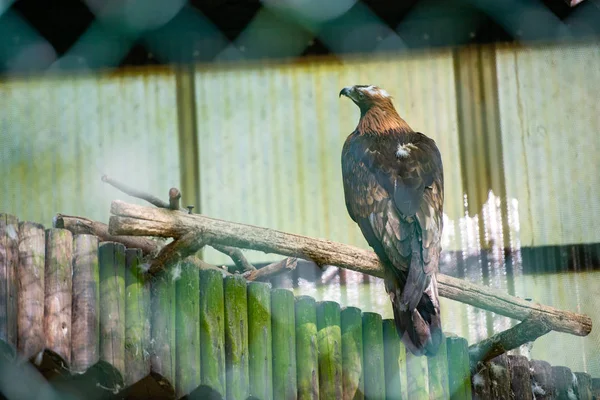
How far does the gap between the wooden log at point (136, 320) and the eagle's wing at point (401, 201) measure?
974mm

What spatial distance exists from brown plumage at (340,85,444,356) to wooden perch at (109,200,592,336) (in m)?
0.14

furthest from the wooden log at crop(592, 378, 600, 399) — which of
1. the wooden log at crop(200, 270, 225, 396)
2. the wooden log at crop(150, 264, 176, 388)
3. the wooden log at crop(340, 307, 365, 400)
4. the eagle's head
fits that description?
the wooden log at crop(150, 264, 176, 388)

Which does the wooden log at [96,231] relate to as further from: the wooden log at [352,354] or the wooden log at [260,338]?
the wooden log at [352,354]

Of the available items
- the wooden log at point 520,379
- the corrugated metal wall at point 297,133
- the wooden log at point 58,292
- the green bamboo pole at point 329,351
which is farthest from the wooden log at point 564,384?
the wooden log at point 58,292

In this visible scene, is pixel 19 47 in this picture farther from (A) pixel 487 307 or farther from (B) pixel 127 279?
(A) pixel 487 307

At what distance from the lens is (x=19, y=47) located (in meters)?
5.16

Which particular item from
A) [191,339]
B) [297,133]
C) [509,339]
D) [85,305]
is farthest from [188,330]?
[297,133]

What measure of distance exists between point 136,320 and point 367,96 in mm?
1821

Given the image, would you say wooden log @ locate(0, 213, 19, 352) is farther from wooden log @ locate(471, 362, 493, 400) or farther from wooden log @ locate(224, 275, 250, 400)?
wooden log @ locate(471, 362, 493, 400)

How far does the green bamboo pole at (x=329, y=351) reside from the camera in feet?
11.7

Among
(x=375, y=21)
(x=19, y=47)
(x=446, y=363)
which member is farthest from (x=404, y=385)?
(x=19, y=47)

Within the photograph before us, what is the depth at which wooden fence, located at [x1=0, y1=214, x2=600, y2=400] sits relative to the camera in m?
3.05

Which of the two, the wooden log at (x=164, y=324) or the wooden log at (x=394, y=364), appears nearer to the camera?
the wooden log at (x=164, y=324)

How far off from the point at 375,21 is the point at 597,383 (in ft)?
7.85
